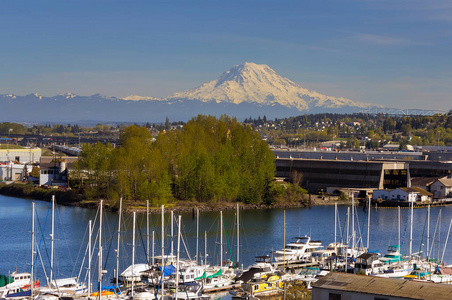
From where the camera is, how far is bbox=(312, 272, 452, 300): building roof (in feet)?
35.5

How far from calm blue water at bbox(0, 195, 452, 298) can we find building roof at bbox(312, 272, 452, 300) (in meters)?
10.1

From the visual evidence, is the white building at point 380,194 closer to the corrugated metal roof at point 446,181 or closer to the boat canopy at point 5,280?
the corrugated metal roof at point 446,181

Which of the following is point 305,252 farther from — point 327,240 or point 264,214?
point 264,214

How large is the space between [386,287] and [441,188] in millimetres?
35969

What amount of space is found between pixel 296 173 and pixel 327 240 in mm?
20347

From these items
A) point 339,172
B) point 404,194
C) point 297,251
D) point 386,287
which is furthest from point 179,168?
point 386,287

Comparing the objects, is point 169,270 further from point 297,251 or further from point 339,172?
point 339,172

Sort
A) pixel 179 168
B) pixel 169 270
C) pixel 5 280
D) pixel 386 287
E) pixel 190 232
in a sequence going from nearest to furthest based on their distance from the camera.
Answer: pixel 386 287 < pixel 5 280 < pixel 169 270 < pixel 190 232 < pixel 179 168

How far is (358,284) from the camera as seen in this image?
11.4m

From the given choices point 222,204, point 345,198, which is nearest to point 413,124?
point 345,198

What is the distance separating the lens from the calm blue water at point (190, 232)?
2333cm

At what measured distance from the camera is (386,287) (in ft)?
36.8

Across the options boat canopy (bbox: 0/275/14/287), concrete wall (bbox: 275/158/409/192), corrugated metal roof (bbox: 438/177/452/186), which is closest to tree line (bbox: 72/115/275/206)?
concrete wall (bbox: 275/158/409/192)

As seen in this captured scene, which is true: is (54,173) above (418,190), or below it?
above
